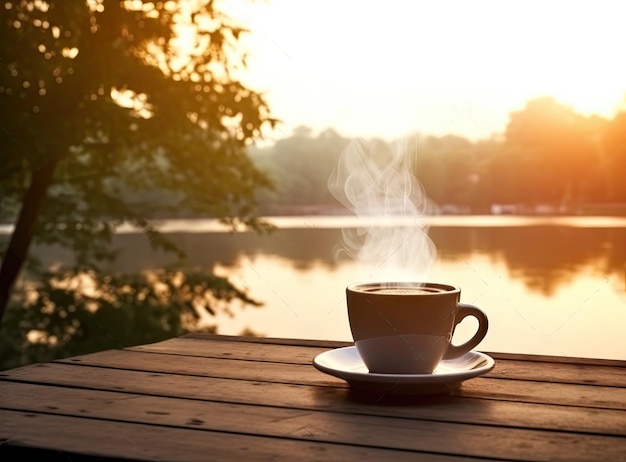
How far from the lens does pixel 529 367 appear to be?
4.08 feet

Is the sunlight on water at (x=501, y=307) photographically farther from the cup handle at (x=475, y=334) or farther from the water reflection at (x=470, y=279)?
the cup handle at (x=475, y=334)

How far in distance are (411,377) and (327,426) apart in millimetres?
163

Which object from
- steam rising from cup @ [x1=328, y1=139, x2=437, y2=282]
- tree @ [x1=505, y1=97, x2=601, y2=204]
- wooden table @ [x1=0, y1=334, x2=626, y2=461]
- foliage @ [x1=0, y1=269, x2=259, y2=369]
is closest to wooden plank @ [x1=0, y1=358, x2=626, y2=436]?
wooden table @ [x1=0, y1=334, x2=626, y2=461]

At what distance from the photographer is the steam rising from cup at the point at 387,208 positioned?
117 centimetres

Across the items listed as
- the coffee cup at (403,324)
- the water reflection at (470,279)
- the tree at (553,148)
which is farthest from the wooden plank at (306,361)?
the tree at (553,148)

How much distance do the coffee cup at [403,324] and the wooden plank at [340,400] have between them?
2.3 inches

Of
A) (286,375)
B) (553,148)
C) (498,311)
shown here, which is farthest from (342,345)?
(498,311)

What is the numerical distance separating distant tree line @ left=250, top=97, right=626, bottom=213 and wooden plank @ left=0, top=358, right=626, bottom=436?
1.77 metres

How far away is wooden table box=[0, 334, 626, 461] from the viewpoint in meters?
0.79

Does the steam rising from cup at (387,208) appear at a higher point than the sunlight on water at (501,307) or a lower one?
higher

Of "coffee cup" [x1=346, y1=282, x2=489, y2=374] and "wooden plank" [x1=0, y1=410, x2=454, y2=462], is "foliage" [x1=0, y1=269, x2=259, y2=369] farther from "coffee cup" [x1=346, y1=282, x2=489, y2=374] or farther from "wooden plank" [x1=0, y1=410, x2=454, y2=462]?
"wooden plank" [x1=0, y1=410, x2=454, y2=462]

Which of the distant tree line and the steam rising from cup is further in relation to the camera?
the distant tree line

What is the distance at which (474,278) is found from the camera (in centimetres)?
367

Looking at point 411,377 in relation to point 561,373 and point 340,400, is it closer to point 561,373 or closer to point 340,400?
point 340,400
